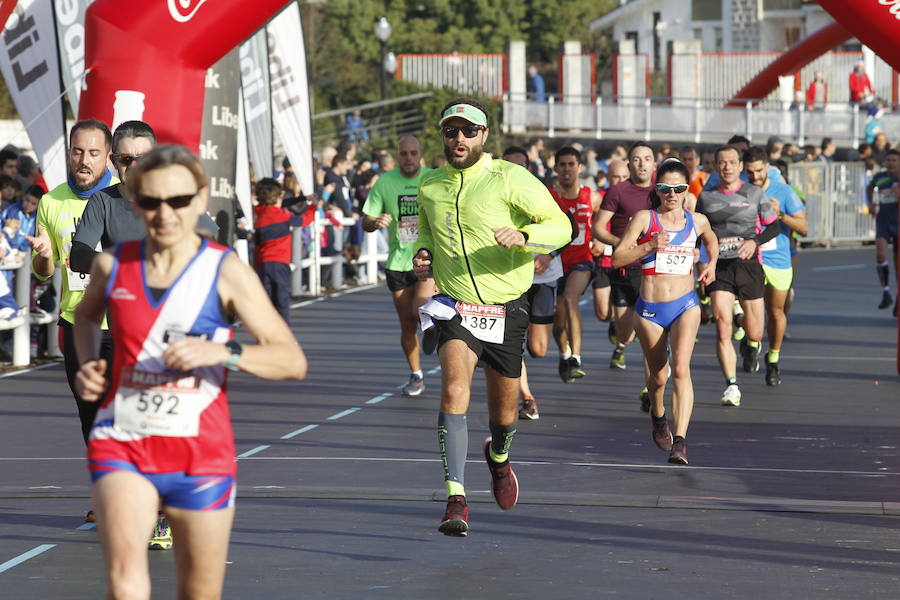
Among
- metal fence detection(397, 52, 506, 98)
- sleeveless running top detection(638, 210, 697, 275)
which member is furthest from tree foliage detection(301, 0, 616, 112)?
sleeveless running top detection(638, 210, 697, 275)

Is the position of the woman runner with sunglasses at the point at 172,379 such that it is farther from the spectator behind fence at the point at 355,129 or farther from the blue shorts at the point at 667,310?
the spectator behind fence at the point at 355,129

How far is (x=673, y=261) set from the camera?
1065 centimetres

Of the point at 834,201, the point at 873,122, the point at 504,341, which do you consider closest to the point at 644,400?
the point at 504,341

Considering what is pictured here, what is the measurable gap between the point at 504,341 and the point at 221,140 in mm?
7181

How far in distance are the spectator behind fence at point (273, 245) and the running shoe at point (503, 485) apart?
897 cm

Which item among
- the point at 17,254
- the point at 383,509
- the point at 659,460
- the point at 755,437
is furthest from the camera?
the point at 17,254

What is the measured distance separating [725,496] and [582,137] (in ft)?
115

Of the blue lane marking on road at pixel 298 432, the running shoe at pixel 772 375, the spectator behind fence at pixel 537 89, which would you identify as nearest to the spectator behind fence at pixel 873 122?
the spectator behind fence at pixel 537 89

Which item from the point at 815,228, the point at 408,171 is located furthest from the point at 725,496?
the point at 815,228

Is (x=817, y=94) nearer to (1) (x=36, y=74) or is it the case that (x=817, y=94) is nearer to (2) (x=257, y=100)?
(2) (x=257, y=100)

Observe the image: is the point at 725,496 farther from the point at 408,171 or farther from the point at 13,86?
the point at 13,86

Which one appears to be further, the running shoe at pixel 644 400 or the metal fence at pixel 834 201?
the metal fence at pixel 834 201

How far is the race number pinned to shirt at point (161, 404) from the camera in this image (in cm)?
504

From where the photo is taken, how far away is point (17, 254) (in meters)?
15.1
